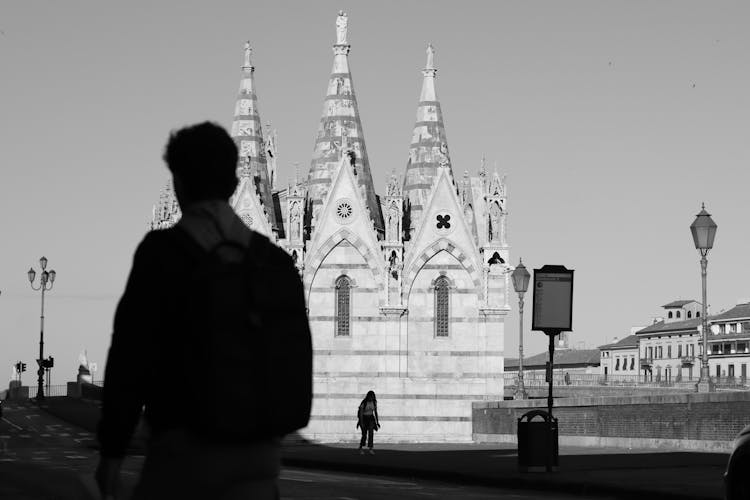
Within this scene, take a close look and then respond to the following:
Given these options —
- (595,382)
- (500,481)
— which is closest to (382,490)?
(500,481)

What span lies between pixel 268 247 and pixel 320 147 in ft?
163

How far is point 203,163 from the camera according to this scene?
5094mm

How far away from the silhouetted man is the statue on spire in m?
51.1

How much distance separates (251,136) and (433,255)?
32.1ft

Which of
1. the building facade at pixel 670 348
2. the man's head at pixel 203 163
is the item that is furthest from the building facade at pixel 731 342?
the man's head at pixel 203 163

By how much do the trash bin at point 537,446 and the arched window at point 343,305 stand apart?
1074 inches

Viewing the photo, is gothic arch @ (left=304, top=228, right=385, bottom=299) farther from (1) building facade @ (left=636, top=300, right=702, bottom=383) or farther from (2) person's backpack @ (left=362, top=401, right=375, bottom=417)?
(1) building facade @ (left=636, top=300, right=702, bottom=383)

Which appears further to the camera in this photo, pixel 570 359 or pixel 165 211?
pixel 570 359

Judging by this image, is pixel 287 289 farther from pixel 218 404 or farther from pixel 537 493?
pixel 537 493

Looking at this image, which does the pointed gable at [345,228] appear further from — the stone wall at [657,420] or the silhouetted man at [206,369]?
the silhouetted man at [206,369]

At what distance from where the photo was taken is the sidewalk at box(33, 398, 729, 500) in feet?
66.3

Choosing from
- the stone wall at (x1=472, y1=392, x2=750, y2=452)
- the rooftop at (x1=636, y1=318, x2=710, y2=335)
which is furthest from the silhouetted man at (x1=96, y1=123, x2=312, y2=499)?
the rooftop at (x1=636, y1=318, x2=710, y2=335)

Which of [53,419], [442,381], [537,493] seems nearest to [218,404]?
[537,493]

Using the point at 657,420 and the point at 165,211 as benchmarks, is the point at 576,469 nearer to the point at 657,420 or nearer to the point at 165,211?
the point at 657,420
